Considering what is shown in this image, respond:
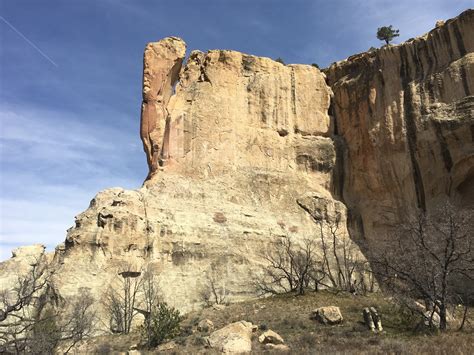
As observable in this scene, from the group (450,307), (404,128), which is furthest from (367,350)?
(404,128)

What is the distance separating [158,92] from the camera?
124 ft

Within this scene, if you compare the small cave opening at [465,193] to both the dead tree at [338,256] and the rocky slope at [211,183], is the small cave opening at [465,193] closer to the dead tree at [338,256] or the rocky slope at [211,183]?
the dead tree at [338,256]

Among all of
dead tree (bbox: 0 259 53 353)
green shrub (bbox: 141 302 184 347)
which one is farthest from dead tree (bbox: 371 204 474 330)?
dead tree (bbox: 0 259 53 353)

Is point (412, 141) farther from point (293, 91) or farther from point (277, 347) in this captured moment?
point (277, 347)

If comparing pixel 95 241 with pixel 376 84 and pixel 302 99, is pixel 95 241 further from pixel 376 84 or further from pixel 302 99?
pixel 376 84

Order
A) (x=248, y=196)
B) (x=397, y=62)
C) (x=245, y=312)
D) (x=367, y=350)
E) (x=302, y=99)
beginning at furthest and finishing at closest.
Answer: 1. (x=302, y=99)
2. (x=397, y=62)
3. (x=248, y=196)
4. (x=245, y=312)
5. (x=367, y=350)

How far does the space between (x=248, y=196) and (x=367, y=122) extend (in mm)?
12151

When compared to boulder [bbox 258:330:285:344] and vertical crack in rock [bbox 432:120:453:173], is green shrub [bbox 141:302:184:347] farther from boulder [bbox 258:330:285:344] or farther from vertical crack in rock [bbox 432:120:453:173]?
vertical crack in rock [bbox 432:120:453:173]

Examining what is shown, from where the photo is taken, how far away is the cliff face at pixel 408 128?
34.6 meters

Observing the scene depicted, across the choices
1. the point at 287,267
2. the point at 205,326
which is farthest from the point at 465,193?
the point at 205,326

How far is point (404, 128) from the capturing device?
120ft

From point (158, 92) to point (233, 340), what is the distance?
80.6 ft

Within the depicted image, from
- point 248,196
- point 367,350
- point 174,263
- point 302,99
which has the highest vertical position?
point 302,99

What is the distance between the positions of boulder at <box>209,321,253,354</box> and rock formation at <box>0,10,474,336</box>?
382 inches
